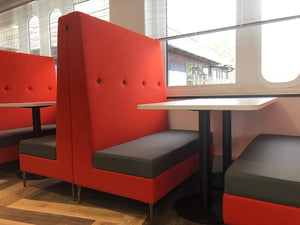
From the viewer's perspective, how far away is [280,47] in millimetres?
2135

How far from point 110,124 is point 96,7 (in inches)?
87.8

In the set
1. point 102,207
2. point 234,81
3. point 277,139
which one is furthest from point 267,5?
point 102,207

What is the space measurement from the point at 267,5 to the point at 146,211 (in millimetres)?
→ 2001

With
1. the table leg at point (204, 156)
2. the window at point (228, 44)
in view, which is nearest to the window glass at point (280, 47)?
the window at point (228, 44)

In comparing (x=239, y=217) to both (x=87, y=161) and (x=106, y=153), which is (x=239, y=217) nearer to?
(x=106, y=153)

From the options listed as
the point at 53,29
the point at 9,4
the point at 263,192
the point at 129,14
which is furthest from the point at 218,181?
the point at 9,4

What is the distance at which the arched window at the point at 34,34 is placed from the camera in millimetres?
4004

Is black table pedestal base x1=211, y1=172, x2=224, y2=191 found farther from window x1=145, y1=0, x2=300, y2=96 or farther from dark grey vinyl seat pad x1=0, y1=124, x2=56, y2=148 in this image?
dark grey vinyl seat pad x1=0, y1=124, x2=56, y2=148

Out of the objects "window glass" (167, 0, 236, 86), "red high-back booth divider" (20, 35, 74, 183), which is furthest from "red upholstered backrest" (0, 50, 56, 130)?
"window glass" (167, 0, 236, 86)

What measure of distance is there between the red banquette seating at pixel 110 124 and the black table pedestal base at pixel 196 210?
0.60ft

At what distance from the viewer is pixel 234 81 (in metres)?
2.38

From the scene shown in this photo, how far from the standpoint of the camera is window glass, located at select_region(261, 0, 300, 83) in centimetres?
208

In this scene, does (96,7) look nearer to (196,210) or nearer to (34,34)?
(34,34)

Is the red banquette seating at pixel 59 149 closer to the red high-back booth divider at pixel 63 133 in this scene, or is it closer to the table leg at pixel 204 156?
the red high-back booth divider at pixel 63 133
